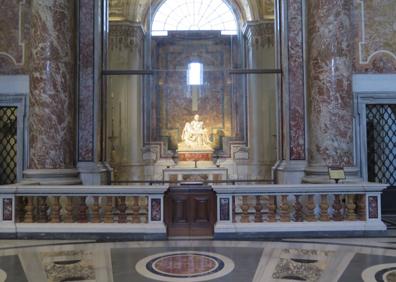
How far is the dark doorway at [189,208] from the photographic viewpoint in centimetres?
720

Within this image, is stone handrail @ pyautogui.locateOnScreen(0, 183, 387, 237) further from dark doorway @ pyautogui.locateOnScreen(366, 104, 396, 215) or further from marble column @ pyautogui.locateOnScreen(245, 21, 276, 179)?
marble column @ pyautogui.locateOnScreen(245, 21, 276, 179)

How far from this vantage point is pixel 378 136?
10.2 m

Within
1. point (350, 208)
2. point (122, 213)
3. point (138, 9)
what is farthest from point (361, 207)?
point (138, 9)

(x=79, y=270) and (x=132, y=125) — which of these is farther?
(x=132, y=125)

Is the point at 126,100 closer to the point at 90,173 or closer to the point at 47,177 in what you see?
the point at 90,173

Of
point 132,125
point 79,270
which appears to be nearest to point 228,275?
point 79,270

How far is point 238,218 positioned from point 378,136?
458cm

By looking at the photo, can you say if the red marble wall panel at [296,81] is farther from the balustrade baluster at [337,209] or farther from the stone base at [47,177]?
the stone base at [47,177]

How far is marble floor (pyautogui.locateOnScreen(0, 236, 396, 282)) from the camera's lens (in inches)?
185

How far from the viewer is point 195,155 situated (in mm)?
17172

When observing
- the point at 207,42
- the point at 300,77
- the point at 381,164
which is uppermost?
the point at 207,42

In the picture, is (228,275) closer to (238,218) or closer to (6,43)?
(238,218)

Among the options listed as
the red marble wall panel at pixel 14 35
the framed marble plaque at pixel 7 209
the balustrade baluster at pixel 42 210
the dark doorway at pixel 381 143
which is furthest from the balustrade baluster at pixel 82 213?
the dark doorway at pixel 381 143

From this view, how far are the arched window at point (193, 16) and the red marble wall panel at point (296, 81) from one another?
11476mm
